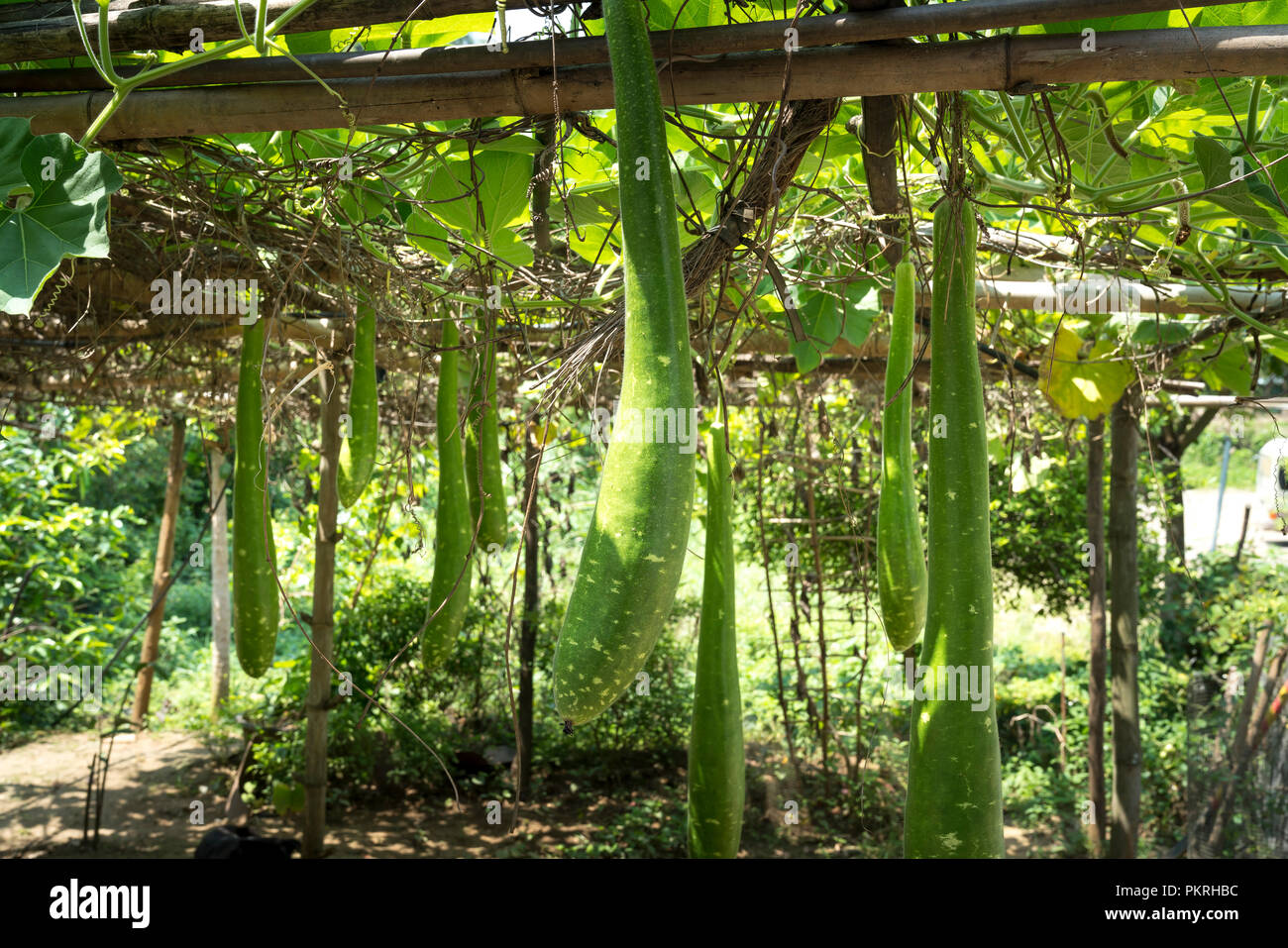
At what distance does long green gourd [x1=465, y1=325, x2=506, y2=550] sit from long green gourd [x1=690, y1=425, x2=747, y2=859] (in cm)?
76

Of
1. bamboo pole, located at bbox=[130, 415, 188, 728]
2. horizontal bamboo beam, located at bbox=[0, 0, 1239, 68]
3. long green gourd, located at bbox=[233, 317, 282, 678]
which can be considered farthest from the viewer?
bamboo pole, located at bbox=[130, 415, 188, 728]

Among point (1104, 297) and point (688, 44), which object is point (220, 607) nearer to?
point (1104, 297)

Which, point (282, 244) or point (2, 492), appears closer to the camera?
point (282, 244)

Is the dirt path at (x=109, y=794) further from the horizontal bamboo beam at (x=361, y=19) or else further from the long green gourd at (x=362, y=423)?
the horizontal bamboo beam at (x=361, y=19)

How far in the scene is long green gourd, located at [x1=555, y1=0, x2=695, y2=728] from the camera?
81cm

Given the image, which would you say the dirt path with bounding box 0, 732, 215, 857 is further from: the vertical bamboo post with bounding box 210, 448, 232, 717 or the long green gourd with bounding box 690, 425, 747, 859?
the long green gourd with bounding box 690, 425, 747, 859

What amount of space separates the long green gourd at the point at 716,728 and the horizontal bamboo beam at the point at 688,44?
2.21ft

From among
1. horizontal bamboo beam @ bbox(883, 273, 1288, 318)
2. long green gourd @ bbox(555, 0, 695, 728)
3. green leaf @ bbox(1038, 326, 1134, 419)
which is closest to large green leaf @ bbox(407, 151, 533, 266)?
long green gourd @ bbox(555, 0, 695, 728)

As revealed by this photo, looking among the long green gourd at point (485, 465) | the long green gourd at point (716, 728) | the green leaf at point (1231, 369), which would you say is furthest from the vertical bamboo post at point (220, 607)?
the long green gourd at point (716, 728)
